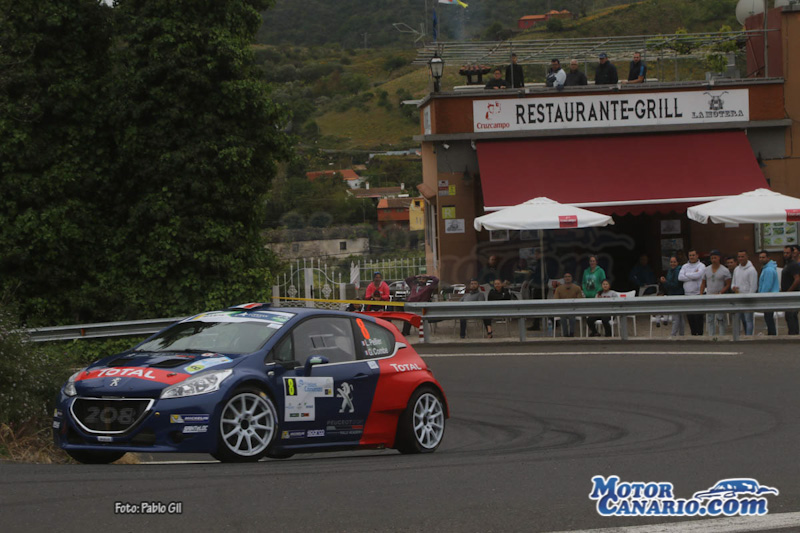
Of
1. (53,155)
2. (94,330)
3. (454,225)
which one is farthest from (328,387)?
(454,225)

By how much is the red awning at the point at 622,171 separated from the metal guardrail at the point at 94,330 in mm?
8390

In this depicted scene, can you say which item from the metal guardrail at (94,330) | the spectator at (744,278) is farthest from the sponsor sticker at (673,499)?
the metal guardrail at (94,330)

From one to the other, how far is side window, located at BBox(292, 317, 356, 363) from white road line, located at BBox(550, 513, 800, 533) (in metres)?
→ 4.14

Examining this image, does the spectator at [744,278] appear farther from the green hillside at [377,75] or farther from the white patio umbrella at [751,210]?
the green hillside at [377,75]

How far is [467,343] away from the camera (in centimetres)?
1959

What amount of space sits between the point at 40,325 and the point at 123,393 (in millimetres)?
15955

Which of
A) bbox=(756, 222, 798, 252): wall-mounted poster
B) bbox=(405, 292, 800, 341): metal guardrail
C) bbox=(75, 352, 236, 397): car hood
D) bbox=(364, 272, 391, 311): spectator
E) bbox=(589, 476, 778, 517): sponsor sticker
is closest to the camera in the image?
bbox=(589, 476, 778, 517): sponsor sticker

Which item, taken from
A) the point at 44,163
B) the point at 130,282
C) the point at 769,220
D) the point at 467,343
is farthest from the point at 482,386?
the point at 44,163

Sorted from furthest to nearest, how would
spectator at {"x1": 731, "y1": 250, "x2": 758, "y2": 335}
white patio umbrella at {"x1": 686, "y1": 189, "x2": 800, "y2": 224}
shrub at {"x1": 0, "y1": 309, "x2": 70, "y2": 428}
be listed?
white patio umbrella at {"x1": 686, "y1": 189, "x2": 800, "y2": 224} < spectator at {"x1": 731, "y1": 250, "x2": 758, "y2": 335} < shrub at {"x1": 0, "y1": 309, "x2": 70, "y2": 428}

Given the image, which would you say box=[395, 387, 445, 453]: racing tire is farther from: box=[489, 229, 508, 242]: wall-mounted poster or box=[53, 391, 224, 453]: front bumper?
box=[489, 229, 508, 242]: wall-mounted poster

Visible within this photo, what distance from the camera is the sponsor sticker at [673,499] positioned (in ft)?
21.9

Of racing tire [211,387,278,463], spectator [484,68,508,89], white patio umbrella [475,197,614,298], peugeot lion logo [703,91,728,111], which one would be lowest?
racing tire [211,387,278,463]

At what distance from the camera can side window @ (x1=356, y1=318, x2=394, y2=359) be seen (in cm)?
1032

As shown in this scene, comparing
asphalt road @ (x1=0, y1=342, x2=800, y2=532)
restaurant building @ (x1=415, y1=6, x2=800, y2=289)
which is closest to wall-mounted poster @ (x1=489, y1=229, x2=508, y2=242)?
restaurant building @ (x1=415, y1=6, x2=800, y2=289)
